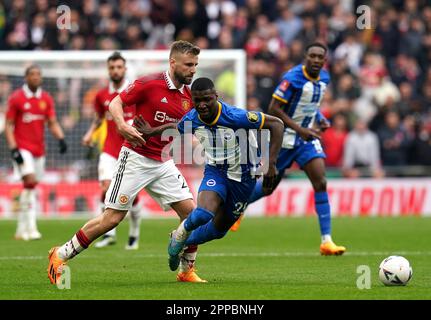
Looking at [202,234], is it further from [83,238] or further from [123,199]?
[83,238]

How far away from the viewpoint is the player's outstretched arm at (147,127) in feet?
34.7

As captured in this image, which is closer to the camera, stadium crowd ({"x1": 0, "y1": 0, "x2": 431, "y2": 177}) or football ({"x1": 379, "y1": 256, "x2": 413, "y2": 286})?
football ({"x1": 379, "y1": 256, "x2": 413, "y2": 286})

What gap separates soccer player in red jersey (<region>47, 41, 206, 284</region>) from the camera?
10445 millimetres

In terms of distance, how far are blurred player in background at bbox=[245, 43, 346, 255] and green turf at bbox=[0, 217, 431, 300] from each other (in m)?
0.98

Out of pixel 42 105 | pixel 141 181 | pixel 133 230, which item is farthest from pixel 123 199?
pixel 42 105

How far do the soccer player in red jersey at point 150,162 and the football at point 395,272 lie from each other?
6.32ft

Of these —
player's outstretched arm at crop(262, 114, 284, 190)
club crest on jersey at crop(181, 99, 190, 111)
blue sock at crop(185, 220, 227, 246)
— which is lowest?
blue sock at crop(185, 220, 227, 246)

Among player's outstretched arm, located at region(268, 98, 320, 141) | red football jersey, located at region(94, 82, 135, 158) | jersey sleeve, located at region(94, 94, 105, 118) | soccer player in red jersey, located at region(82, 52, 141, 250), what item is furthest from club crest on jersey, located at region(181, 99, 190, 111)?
jersey sleeve, located at region(94, 94, 105, 118)

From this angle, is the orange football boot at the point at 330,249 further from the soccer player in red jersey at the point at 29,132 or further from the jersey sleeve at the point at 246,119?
the soccer player in red jersey at the point at 29,132

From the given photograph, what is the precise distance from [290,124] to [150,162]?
3.66 metres

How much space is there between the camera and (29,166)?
17.4 m

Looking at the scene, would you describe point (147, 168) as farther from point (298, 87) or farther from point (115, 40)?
point (115, 40)

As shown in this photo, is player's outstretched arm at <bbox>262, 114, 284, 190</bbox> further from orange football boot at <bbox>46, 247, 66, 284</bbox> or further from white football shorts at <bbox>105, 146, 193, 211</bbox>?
orange football boot at <bbox>46, 247, 66, 284</bbox>
